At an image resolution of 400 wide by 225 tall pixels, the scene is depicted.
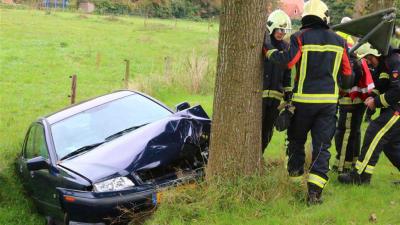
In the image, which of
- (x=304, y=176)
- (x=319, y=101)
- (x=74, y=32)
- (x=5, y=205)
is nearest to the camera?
(x=319, y=101)

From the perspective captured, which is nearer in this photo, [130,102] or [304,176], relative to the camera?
[304,176]

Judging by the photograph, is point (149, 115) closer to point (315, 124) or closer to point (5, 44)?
point (315, 124)

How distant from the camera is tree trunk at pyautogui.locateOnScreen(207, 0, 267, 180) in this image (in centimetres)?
498

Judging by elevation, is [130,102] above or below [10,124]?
above

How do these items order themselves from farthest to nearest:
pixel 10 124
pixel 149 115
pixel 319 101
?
pixel 10 124
pixel 149 115
pixel 319 101

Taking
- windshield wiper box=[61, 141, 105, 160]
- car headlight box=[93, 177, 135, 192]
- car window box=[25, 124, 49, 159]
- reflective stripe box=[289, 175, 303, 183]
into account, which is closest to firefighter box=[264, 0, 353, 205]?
reflective stripe box=[289, 175, 303, 183]

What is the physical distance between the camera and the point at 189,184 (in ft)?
17.2

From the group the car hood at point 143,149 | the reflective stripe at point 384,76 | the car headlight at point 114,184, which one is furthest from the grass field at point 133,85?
the reflective stripe at point 384,76

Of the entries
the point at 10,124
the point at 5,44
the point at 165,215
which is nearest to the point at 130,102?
the point at 165,215

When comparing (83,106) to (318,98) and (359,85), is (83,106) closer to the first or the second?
(318,98)

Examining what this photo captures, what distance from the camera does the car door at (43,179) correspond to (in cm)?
569

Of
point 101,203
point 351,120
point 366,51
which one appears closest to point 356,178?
point 351,120

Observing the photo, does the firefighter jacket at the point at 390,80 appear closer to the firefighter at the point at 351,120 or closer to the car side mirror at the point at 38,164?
the firefighter at the point at 351,120

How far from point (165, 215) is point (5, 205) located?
10.8 ft
